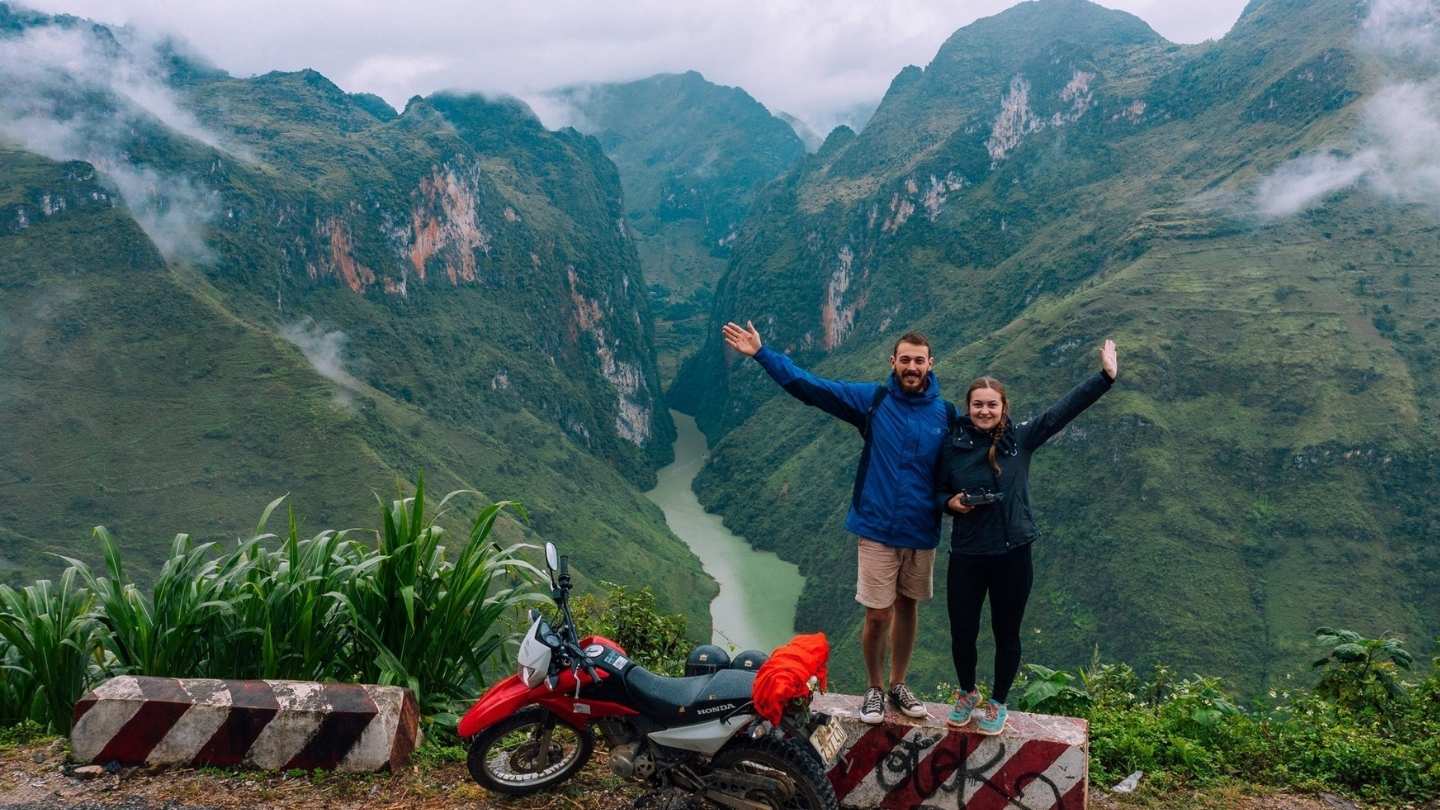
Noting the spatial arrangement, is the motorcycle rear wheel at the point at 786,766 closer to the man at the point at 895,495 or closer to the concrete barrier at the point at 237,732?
the man at the point at 895,495

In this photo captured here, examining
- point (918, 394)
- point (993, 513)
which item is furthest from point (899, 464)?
point (993, 513)

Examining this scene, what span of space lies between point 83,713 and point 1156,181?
294ft

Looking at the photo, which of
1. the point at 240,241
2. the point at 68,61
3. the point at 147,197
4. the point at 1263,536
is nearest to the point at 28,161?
the point at 147,197

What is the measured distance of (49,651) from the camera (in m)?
4.83

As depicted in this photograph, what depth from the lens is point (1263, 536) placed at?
43562 millimetres

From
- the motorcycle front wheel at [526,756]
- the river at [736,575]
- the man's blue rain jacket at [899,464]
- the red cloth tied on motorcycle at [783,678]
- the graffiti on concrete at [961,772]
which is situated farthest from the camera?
the river at [736,575]

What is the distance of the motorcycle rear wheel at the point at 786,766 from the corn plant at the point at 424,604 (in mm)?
1638

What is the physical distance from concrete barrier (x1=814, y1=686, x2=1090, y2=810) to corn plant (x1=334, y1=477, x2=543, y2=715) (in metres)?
1.94

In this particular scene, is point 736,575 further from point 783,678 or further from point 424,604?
point 783,678

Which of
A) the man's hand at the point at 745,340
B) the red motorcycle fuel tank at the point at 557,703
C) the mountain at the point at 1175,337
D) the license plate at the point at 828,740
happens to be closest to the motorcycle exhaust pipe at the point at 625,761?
the red motorcycle fuel tank at the point at 557,703

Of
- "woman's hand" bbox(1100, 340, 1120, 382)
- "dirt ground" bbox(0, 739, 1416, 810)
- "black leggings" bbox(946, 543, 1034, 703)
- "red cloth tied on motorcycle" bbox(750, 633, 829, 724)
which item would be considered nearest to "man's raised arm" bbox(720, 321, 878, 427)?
"black leggings" bbox(946, 543, 1034, 703)

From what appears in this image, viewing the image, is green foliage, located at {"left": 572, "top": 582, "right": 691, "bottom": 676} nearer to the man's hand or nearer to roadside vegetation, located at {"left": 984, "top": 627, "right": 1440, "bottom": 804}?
roadside vegetation, located at {"left": 984, "top": 627, "right": 1440, "bottom": 804}

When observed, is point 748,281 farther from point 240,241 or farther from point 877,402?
point 877,402

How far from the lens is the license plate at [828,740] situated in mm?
3678
